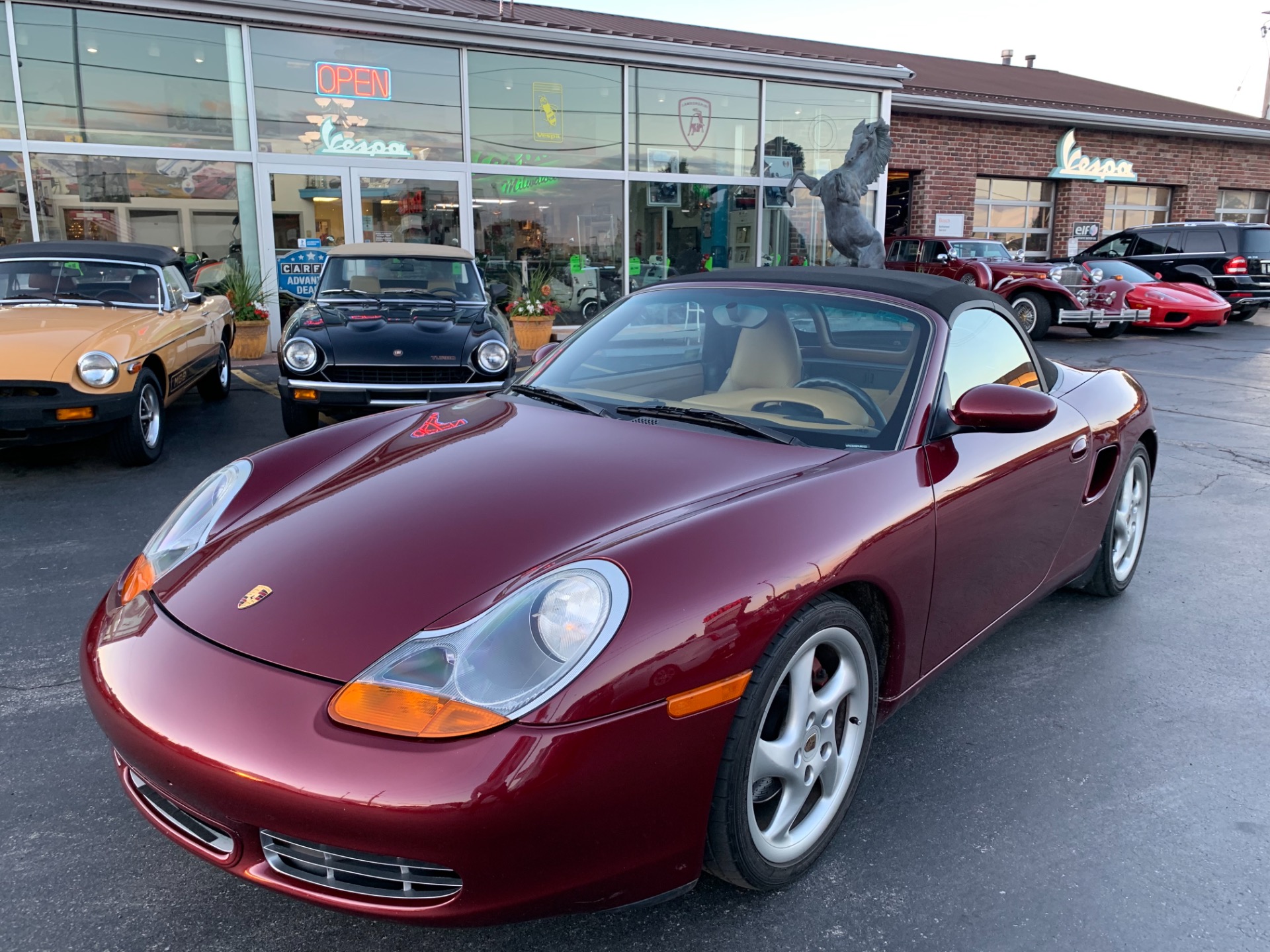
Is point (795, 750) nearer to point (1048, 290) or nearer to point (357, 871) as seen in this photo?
point (357, 871)

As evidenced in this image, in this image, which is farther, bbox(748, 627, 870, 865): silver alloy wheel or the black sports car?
the black sports car

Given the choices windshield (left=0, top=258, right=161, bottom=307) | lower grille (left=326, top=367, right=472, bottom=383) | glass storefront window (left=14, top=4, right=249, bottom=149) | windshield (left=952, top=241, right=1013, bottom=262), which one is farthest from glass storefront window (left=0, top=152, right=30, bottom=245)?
windshield (left=952, top=241, right=1013, bottom=262)

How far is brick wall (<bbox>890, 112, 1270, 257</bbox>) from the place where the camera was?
18.7 meters

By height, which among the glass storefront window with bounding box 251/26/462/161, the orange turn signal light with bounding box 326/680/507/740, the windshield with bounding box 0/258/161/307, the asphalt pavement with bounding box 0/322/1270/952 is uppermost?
the glass storefront window with bounding box 251/26/462/161

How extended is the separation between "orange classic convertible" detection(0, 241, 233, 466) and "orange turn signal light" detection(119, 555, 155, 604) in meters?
3.78

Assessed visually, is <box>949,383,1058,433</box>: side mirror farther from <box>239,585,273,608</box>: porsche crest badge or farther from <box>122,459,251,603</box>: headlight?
<box>122,459,251,603</box>: headlight

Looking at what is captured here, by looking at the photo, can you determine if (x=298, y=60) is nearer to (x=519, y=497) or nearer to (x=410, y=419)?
(x=410, y=419)

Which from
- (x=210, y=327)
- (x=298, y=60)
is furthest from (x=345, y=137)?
(x=210, y=327)

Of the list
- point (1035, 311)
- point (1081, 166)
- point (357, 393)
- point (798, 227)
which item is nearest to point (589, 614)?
point (357, 393)

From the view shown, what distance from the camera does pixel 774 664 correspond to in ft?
6.31

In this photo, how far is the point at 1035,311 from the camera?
14.2 metres

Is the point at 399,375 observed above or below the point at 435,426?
below

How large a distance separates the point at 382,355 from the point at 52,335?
1.99 metres

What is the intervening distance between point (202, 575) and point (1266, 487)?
245 inches
